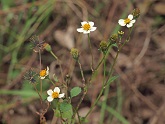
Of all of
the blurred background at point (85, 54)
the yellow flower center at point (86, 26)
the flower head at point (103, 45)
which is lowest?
the flower head at point (103, 45)

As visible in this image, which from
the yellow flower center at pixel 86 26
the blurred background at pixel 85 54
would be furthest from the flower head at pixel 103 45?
the blurred background at pixel 85 54

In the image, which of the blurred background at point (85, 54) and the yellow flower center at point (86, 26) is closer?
the yellow flower center at point (86, 26)

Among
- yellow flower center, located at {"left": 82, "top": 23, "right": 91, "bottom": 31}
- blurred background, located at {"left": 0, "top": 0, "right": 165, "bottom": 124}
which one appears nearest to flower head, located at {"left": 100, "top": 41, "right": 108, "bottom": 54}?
yellow flower center, located at {"left": 82, "top": 23, "right": 91, "bottom": 31}

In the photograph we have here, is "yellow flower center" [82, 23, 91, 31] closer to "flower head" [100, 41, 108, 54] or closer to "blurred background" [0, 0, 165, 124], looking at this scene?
"flower head" [100, 41, 108, 54]

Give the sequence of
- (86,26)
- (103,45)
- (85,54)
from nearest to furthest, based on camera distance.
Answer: (103,45)
(86,26)
(85,54)

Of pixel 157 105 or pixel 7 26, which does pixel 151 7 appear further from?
pixel 7 26

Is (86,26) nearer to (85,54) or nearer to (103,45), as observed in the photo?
(103,45)

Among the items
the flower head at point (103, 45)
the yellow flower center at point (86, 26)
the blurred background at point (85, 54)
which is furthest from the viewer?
the blurred background at point (85, 54)

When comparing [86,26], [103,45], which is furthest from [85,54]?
[103,45]

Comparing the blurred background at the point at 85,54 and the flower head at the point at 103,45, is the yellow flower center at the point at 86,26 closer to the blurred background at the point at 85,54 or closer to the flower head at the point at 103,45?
the flower head at the point at 103,45

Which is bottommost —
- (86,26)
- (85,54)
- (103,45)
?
(103,45)
